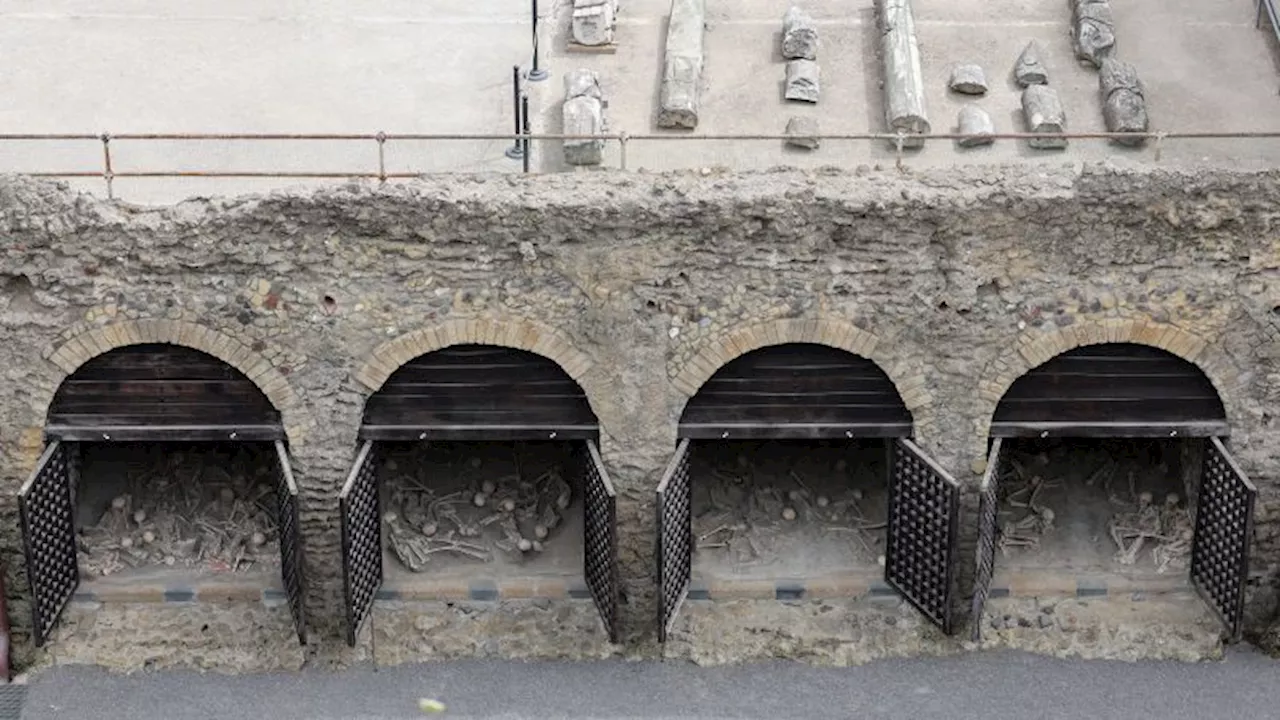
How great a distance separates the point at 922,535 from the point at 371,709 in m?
4.10

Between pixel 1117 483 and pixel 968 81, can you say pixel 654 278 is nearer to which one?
pixel 968 81

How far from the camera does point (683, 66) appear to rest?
682 inches

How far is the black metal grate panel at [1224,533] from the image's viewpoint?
1506 cm

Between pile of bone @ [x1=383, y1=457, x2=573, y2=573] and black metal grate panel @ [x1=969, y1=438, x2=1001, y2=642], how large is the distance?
10.4 feet

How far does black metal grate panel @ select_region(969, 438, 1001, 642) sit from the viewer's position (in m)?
15.1

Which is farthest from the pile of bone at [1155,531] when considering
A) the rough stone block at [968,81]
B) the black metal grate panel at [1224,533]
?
the rough stone block at [968,81]

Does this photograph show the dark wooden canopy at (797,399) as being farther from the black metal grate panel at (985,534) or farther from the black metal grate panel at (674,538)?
the black metal grate panel at (985,534)

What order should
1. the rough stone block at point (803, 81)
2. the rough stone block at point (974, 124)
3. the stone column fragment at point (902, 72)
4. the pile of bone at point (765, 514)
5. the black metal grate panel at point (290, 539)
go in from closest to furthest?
the black metal grate panel at point (290, 539) < the pile of bone at point (765, 514) < the rough stone block at point (974, 124) < the stone column fragment at point (902, 72) < the rough stone block at point (803, 81)

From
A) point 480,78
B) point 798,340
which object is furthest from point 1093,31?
point 480,78

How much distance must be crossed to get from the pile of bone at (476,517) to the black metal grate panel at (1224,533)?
4.72 metres

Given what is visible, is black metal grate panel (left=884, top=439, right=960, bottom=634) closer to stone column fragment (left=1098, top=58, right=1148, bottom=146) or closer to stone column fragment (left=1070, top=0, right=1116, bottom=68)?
stone column fragment (left=1098, top=58, right=1148, bottom=146)

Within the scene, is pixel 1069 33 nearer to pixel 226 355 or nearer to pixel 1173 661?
pixel 1173 661

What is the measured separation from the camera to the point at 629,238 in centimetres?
1457

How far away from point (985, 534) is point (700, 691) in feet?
7.60
